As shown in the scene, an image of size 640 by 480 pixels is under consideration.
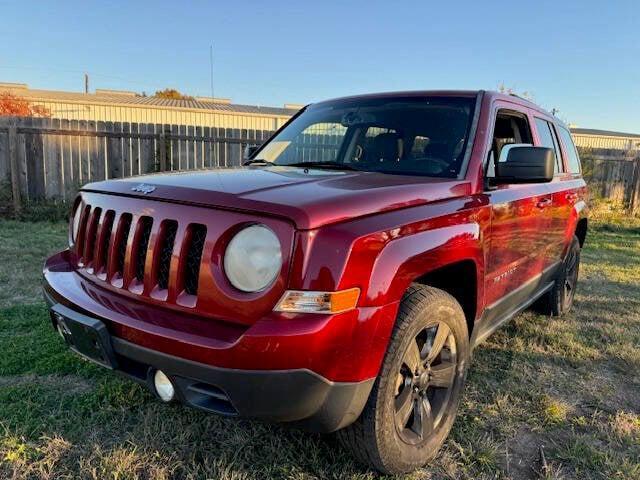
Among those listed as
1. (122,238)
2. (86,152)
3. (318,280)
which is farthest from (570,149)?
(86,152)

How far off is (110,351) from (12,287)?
3.59m

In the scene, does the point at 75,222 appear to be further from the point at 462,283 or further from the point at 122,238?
the point at 462,283

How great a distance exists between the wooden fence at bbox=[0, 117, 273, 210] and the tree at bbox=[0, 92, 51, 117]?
1521 centimetres

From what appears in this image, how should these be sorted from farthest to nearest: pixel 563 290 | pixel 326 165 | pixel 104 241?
1. pixel 563 290
2. pixel 326 165
3. pixel 104 241

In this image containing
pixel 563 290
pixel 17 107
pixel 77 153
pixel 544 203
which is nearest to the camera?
pixel 544 203

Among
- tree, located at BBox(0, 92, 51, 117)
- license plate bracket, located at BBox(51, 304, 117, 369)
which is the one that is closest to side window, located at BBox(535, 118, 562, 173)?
license plate bracket, located at BBox(51, 304, 117, 369)

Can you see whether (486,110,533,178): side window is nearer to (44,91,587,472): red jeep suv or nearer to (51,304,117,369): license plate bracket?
(44,91,587,472): red jeep suv

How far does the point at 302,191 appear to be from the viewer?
80.7 inches

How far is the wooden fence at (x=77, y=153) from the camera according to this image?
9219mm

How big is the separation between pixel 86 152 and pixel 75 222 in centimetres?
784

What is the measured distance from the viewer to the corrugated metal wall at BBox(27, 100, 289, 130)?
24.9 metres

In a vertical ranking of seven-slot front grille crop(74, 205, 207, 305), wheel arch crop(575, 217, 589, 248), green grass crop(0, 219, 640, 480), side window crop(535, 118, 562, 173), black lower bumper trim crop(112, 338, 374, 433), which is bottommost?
green grass crop(0, 219, 640, 480)

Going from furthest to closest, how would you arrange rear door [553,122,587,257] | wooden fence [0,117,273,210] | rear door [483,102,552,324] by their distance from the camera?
1. wooden fence [0,117,273,210]
2. rear door [553,122,587,257]
3. rear door [483,102,552,324]

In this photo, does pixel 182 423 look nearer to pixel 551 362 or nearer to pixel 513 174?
pixel 513 174
